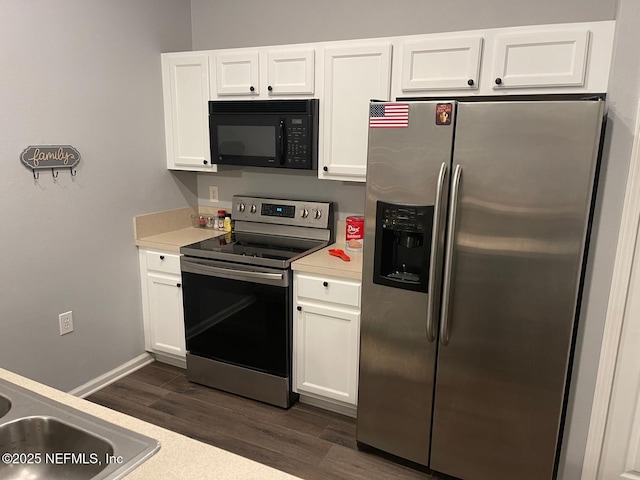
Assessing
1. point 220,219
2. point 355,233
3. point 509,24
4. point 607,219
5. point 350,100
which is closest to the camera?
point 607,219

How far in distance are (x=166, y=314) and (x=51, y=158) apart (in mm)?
1178

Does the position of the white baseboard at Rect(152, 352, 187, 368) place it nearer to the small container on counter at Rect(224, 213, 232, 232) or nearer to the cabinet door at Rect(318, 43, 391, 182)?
the small container on counter at Rect(224, 213, 232, 232)

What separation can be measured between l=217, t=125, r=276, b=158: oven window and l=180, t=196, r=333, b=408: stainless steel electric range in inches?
17.0

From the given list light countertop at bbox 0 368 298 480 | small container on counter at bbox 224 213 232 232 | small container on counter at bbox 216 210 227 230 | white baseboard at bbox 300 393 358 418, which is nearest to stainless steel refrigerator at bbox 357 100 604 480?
white baseboard at bbox 300 393 358 418

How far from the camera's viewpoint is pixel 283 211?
10.4 feet

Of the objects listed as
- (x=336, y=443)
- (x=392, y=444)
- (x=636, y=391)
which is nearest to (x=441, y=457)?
(x=392, y=444)

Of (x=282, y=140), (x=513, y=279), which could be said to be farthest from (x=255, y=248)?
(x=513, y=279)

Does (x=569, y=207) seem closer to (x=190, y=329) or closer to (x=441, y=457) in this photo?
(x=441, y=457)

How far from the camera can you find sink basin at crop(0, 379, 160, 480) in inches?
41.5

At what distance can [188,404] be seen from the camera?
110 inches

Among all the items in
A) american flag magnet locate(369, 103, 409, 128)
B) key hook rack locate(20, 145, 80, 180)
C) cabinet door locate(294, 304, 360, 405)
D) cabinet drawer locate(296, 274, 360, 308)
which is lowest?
cabinet door locate(294, 304, 360, 405)

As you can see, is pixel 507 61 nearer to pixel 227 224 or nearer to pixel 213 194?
pixel 227 224

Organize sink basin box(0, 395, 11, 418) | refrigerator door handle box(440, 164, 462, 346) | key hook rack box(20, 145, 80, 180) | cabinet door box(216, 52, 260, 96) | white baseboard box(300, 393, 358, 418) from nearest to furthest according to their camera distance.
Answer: sink basin box(0, 395, 11, 418)
refrigerator door handle box(440, 164, 462, 346)
key hook rack box(20, 145, 80, 180)
white baseboard box(300, 393, 358, 418)
cabinet door box(216, 52, 260, 96)

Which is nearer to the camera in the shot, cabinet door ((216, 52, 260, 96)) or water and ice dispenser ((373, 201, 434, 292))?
water and ice dispenser ((373, 201, 434, 292))
